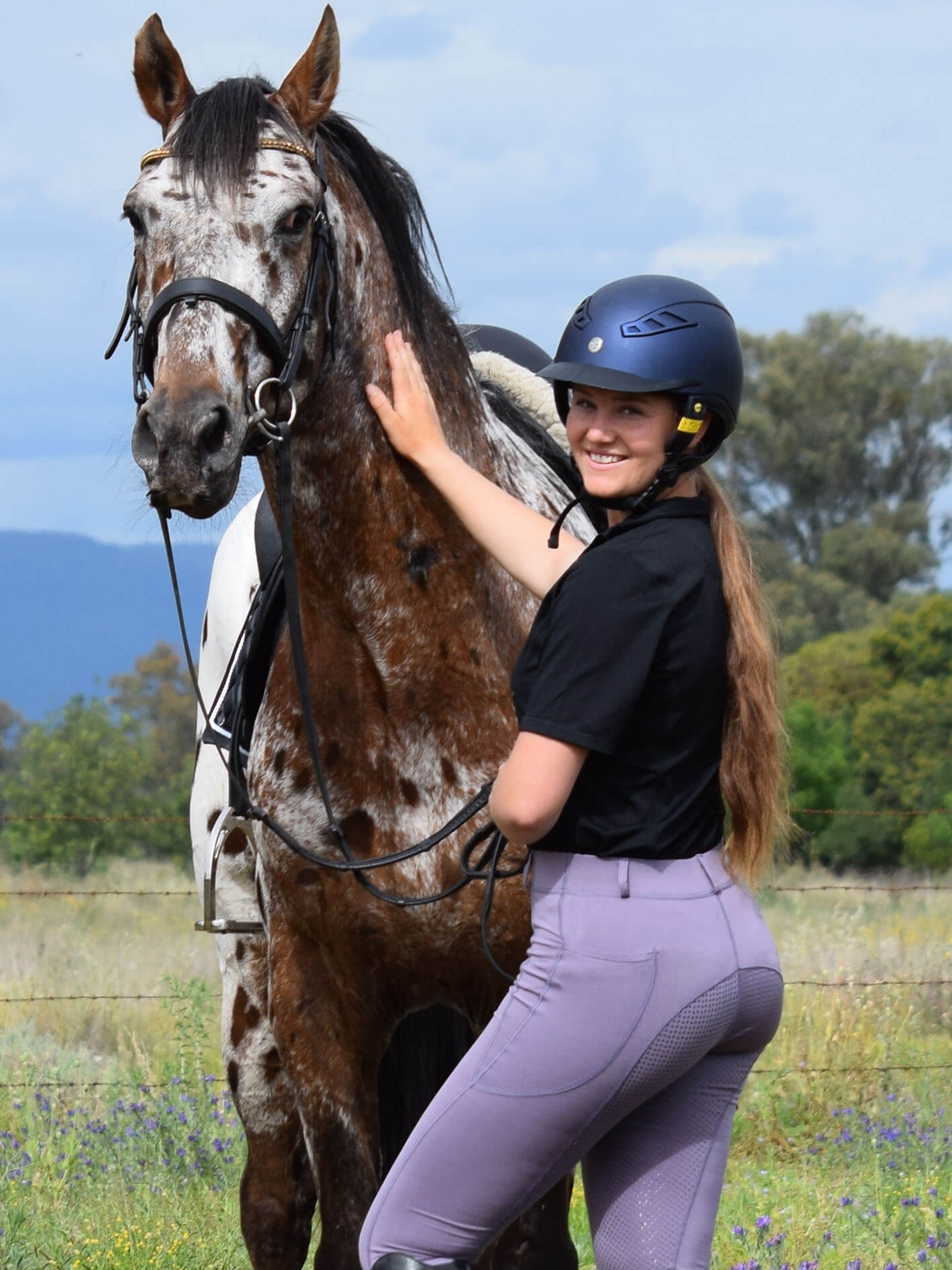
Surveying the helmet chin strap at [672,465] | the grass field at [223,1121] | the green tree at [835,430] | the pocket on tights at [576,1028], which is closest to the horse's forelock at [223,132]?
the helmet chin strap at [672,465]

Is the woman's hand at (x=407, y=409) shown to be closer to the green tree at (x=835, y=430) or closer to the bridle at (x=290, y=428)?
the bridle at (x=290, y=428)

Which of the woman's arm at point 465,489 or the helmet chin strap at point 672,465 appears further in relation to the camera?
the woman's arm at point 465,489

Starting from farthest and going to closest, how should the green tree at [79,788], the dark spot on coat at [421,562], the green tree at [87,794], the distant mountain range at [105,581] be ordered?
the green tree at [79,788] → the green tree at [87,794] → the distant mountain range at [105,581] → the dark spot on coat at [421,562]

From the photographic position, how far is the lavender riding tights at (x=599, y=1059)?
7.02 feet

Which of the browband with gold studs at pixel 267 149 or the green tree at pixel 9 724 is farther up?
the browband with gold studs at pixel 267 149

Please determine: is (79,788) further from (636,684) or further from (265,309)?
(636,684)

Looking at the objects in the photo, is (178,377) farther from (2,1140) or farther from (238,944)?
(2,1140)

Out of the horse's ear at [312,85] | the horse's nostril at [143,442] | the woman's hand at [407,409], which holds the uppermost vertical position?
the horse's ear at [312,85]

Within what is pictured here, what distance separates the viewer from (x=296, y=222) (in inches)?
109

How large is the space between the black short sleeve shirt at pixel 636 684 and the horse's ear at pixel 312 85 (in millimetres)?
1105

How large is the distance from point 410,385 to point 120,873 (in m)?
12.8

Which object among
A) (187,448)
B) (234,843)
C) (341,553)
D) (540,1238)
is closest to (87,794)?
(234,843)

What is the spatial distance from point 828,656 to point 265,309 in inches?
800

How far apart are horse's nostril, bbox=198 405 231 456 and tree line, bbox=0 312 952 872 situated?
2.93 ft
